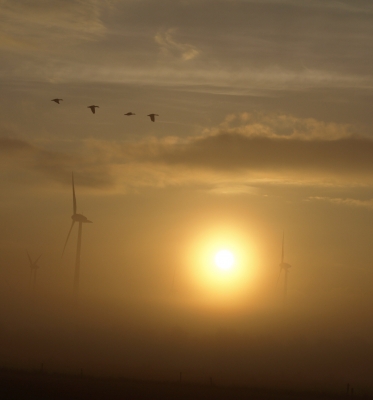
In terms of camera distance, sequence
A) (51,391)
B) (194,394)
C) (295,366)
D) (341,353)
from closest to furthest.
A: (51,391) < (194,394) < (295,366) < (341,353)

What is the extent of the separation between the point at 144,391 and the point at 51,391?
12340 mm

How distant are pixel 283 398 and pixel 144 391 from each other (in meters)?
18.8

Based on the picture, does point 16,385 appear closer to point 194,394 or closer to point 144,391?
point 144,391

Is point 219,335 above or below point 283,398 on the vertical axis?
above

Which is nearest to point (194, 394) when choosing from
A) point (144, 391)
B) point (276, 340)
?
point (144, 391)

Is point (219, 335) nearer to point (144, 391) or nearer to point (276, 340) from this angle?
point (276, 340)

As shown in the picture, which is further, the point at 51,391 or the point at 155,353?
the point at 155,353

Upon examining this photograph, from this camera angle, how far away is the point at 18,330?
587 ft

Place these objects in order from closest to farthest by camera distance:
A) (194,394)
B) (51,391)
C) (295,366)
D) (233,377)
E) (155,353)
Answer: (51,391)
(194,394)
(233,377)
(295,366)
(155,353)

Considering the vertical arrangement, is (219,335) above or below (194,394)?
above

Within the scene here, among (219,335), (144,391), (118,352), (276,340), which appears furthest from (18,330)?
(144,391)

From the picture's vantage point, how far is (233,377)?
11356 cm

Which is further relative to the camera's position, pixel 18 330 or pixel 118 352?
pixel 18 330

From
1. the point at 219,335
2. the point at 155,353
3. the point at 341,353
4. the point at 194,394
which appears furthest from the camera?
the point at 219,335
